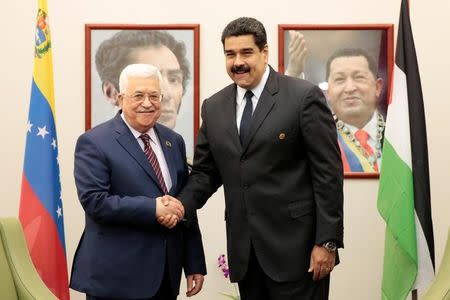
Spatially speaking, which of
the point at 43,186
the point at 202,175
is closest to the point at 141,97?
the point at 202,175

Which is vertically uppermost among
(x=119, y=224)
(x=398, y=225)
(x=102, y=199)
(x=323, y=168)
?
(x=323, y=168)

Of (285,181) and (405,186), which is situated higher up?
(285,181)

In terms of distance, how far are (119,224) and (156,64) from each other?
65.8 inches

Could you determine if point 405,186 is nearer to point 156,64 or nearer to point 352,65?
point 352,65

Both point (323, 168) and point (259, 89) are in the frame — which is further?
point (259, 89)

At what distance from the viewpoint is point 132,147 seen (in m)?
2.91

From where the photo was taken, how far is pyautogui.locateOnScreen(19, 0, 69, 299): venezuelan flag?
3.80m

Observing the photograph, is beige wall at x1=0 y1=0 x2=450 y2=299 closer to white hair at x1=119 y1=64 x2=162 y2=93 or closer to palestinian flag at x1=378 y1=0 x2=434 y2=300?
palestinian flag at x1=378 y1=0 x2=434 y2=300

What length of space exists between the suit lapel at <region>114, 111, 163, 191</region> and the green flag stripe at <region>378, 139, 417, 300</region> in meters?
1.40

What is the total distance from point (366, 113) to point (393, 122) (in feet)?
1.64

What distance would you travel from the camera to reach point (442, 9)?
14.2ft

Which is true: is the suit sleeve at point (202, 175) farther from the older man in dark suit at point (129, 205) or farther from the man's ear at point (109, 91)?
the man's ear at point (109, 91)

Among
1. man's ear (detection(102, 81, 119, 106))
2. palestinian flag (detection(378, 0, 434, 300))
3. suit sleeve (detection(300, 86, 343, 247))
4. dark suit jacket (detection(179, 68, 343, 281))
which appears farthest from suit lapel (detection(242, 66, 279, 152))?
man's ear (detection(102, 81, 119, 106))

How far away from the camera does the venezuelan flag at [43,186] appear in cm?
380
